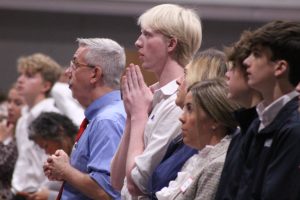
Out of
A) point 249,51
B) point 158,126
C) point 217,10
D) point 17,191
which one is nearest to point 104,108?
point 158,126

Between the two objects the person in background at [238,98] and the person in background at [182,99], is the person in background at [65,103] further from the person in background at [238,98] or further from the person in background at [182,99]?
the person in background at [238,98]

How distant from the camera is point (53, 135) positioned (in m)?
6.20

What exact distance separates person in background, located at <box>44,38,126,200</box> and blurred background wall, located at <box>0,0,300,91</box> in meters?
5.48

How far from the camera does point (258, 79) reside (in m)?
3.38

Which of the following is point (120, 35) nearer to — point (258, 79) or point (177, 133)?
point (177, 133)

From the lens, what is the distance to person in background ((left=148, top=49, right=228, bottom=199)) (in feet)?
13.2

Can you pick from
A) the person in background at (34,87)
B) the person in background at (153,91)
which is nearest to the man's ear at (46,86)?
the person in background at (34,87)

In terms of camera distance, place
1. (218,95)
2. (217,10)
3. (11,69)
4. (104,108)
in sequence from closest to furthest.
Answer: (218,95)
(104,108)
(217,10)
(11,69)

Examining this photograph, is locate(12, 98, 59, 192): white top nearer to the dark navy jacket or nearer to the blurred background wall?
the blurred background wall

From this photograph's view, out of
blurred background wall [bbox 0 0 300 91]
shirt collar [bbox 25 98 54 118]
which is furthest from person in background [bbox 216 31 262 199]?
blurred background wall [bbox 0 0 300 91]

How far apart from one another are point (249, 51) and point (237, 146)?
0.35 m

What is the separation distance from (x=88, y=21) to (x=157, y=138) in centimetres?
749

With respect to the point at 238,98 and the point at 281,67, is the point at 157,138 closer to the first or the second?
the point at 238,98

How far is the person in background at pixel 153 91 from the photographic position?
4.16m
